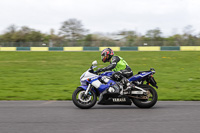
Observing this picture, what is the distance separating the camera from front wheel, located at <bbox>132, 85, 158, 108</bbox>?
7996 millimetres

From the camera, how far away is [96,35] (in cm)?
7094

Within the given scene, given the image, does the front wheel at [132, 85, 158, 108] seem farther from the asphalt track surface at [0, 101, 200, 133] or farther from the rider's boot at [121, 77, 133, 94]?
the rider's boot at [121, 77, 133, 94]

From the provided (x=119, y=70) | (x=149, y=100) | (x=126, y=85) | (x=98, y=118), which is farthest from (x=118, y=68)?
(x=98, y=118)

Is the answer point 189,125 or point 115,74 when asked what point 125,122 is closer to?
point 189,125

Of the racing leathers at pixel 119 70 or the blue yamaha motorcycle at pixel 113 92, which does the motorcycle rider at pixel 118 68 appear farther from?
the blue yamaha motorcycle at pixel 113 92

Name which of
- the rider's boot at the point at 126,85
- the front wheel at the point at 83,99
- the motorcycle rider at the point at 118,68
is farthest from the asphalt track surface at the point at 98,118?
the motorcycle rider at the point at 118,68

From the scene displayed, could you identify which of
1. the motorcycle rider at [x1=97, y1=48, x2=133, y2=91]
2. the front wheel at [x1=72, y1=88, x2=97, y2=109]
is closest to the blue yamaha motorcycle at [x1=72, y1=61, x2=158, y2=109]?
the front wheel at [x1=72, y1=88, x2=97, y2=109]

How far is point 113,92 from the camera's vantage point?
8109 millimetres

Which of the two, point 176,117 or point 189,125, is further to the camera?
point 176,117

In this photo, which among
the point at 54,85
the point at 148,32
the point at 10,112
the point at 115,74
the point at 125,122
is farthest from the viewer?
the point at 148,32

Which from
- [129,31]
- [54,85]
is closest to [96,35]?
[129,31]

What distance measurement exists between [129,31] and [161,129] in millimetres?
79034

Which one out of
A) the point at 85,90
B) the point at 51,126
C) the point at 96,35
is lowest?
the point at 51,126

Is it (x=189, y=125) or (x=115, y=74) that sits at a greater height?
(x=115, y=74)
